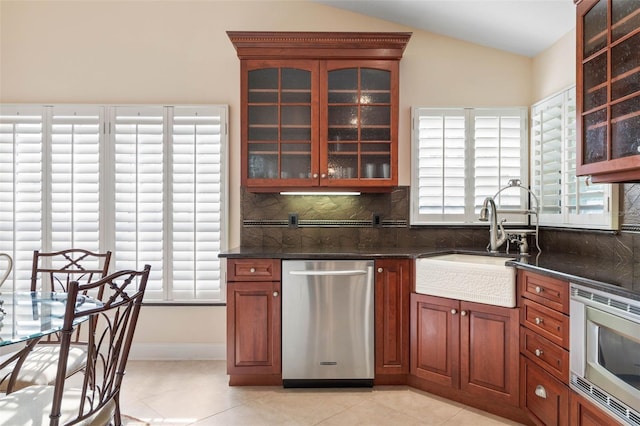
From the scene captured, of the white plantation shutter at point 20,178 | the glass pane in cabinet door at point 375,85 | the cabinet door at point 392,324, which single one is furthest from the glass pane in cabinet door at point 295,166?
the white plantation shutter at point 20,178

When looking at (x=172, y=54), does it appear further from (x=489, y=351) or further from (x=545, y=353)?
(x=545, y=353)

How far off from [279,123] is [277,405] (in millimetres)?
2020

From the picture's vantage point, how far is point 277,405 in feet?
7.81

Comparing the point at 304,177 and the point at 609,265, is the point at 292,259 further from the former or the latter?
the point at 609,265

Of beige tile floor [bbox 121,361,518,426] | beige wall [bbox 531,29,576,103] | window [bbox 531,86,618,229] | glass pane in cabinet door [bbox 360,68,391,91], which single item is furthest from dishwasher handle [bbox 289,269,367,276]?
beige wall [bbox 531,29,576,103]

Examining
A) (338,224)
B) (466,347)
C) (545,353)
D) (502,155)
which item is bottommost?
(466,347)

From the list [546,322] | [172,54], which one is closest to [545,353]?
[546,322]

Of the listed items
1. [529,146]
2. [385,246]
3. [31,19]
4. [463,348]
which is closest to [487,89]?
[529,146]

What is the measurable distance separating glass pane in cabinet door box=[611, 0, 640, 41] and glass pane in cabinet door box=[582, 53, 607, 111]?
0.12 m

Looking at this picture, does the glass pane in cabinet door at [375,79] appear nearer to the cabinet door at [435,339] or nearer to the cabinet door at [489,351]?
the cabinet door at [435,339]

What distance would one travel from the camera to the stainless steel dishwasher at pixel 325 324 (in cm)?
256

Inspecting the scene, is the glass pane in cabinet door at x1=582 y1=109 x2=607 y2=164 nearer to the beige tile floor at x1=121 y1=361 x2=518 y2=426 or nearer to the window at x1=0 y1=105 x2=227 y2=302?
the beige tile floor at x1=121 y1=361 x2=518 y2=426

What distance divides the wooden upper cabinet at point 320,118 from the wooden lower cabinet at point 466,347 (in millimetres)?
1022

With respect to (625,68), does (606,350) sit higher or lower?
lower
